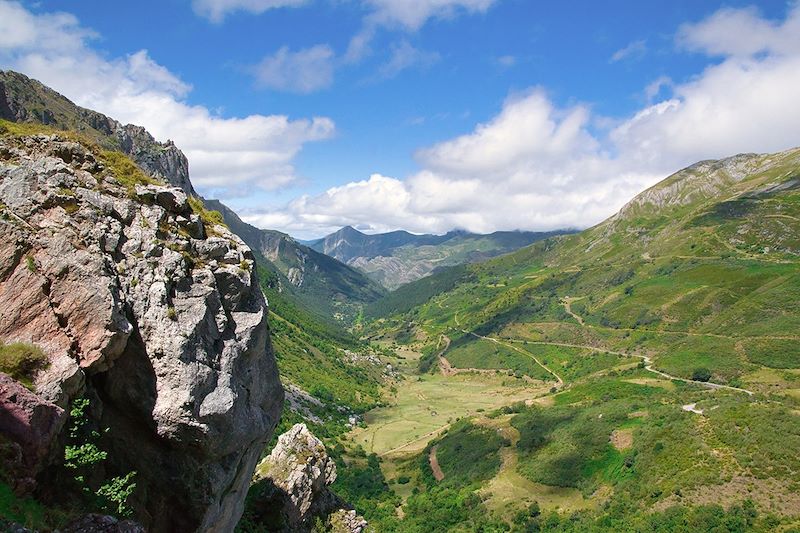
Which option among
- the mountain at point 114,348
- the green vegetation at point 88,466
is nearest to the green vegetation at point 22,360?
the mountain at point 114,348

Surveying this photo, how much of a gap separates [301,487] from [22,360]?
33.0 meters

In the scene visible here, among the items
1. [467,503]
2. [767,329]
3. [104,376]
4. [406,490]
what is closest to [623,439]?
[467,503]

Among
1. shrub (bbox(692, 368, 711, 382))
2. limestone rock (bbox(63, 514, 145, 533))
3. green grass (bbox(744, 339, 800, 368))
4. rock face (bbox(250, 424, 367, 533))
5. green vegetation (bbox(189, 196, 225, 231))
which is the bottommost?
shrub (bbox(692, 368, 711, 382))

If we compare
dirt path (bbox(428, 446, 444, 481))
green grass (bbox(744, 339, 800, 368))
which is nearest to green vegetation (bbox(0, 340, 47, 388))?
dirt path (bbox(428, 446, 444, 481))

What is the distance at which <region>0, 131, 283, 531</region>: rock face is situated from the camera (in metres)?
18.4

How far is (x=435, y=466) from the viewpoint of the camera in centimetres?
13312

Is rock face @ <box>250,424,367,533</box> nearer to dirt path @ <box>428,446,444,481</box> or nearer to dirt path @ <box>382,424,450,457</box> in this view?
dirt path @ <box>428,446,444,481</box>

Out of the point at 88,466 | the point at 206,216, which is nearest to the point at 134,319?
the point at 88,466

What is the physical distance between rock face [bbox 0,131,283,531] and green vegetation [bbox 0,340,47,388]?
14.1 inches

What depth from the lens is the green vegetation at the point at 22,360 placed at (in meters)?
16.2

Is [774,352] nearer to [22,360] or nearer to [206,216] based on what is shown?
[206,216]

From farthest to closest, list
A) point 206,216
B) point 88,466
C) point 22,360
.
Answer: point 206,216
point 88,466
point 22,360

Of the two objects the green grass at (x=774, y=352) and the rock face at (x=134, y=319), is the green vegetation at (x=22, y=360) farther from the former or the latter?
the green grass at (x=774, y=352)

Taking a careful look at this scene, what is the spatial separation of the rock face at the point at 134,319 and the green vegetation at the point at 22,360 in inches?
14.1
